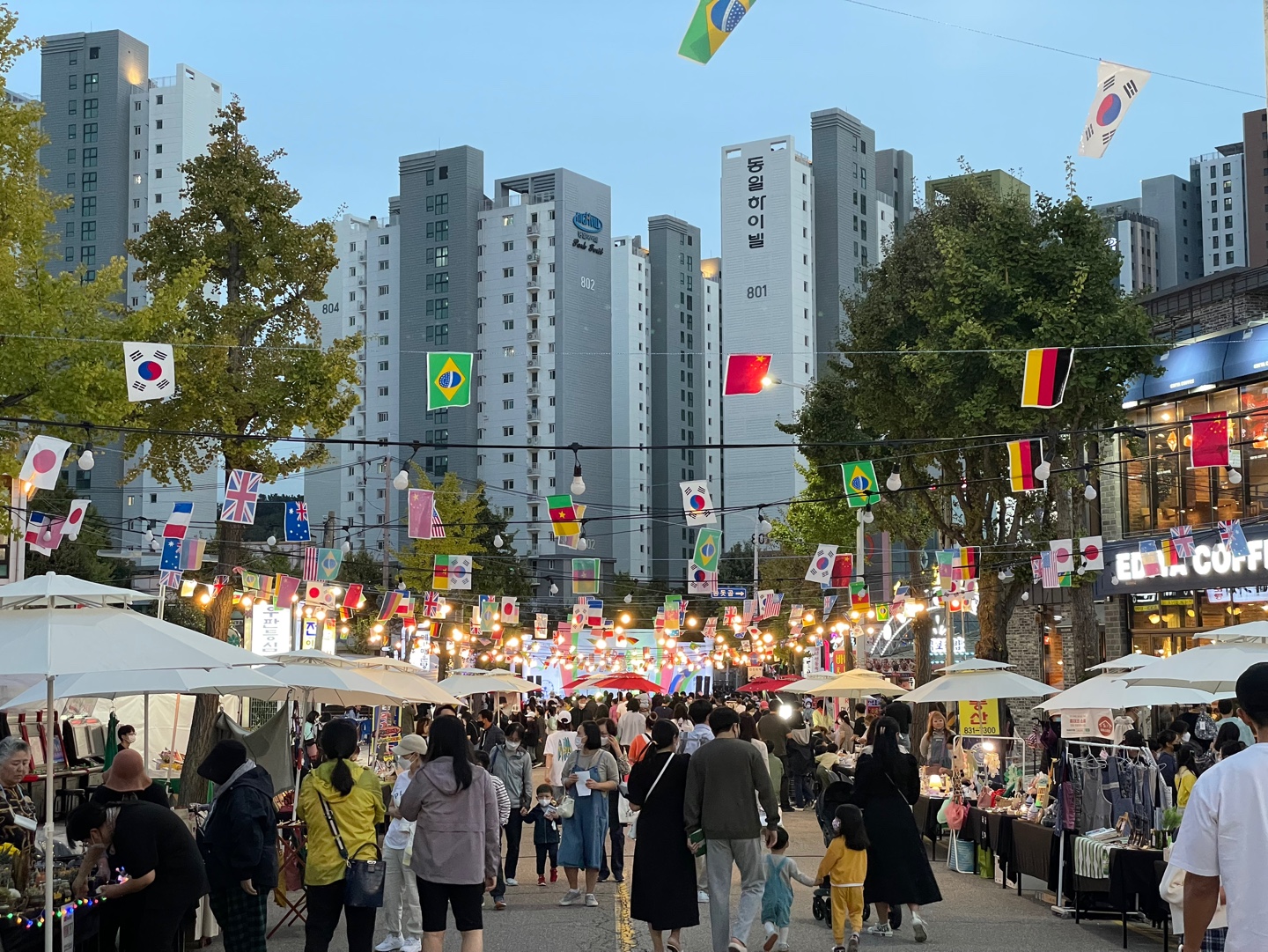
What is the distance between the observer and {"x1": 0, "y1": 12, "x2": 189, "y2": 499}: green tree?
16.1 m

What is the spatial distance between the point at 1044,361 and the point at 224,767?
41.5ft

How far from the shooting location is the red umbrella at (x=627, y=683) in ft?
108

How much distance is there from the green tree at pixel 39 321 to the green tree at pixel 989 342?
12.0 meters

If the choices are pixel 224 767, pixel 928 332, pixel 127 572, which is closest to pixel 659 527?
pixel 127 572

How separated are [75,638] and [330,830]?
2.03 metres

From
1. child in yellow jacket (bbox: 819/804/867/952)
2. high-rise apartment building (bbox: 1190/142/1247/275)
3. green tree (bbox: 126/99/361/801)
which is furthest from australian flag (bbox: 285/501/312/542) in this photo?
high-rise apartment building (bbox: 1190/142/1247/275)

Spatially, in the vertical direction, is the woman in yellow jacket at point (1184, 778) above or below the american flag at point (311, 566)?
below

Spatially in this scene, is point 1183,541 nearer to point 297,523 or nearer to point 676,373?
point 297,523

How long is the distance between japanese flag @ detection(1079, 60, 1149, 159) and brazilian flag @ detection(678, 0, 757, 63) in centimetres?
428

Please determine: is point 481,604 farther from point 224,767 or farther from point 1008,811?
point 224,767

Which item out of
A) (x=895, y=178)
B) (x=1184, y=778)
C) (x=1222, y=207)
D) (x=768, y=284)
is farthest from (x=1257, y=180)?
(x=1184, y=778)

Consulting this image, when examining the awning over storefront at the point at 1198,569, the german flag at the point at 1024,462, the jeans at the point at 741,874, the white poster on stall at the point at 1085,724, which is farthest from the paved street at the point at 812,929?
the awning over storefront at the point at 1198,569

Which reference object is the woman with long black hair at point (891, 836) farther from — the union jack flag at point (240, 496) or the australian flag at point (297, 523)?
the australian flag at point (297, 523)

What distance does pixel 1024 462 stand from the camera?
21359mm
